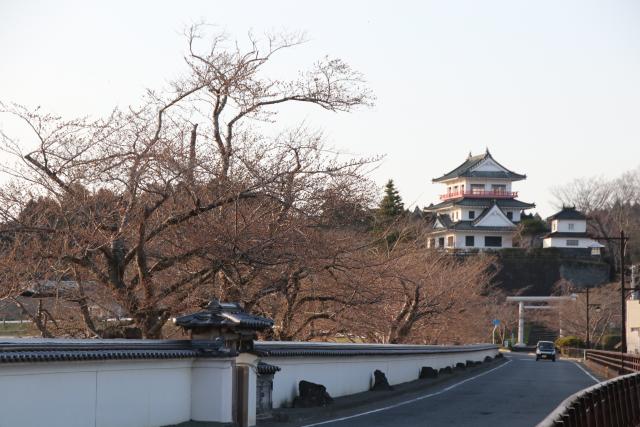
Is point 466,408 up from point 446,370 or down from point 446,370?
up

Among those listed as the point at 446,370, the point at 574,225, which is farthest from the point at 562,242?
the point at 446,370

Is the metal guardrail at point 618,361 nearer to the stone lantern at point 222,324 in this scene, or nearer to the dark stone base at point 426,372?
the dark stone base at point 426,372

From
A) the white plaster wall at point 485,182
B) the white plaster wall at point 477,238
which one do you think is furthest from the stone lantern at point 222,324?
the white plaster wall at point 485,182

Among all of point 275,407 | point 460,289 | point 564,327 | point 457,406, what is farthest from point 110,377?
point 564,327

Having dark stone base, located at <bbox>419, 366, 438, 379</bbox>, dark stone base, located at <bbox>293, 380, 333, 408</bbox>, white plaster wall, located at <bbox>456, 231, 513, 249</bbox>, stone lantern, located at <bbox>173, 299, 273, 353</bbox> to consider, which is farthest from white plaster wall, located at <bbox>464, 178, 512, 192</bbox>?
stone lantern, located at <bbox>173, 299, 273, 353</bbox>

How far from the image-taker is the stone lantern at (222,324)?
51.2ft

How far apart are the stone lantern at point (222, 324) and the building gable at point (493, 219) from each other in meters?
102

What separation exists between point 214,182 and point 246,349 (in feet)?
14.6

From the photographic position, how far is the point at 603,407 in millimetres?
11812

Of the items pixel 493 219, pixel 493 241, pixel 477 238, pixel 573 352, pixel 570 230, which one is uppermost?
pixel 493 219

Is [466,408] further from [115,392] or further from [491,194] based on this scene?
[491,194]

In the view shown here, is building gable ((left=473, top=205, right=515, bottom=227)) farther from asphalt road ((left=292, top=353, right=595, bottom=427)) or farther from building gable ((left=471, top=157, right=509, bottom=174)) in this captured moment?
asphalt road ((left=292, top=353, right=595, bottom=427))

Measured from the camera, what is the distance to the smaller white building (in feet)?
379

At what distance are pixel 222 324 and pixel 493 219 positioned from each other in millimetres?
103772
